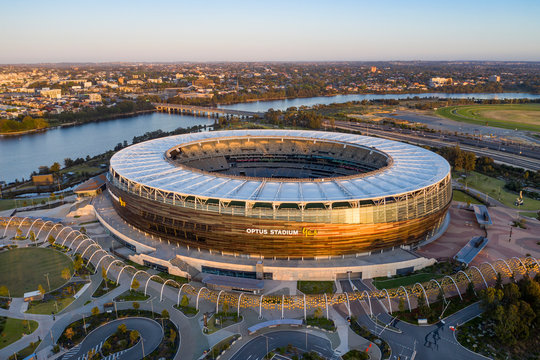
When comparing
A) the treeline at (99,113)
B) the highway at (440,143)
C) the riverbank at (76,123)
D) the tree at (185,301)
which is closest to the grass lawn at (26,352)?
the tree at (185,301)

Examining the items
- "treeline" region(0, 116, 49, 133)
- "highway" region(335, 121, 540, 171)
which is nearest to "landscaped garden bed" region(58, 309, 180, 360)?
"highway" region(335, 121, 540, 171)

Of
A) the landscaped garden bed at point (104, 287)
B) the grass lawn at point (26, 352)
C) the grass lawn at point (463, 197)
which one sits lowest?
the grass lawn at point (26, 352)

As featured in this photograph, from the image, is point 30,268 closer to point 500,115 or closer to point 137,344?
point 137,344

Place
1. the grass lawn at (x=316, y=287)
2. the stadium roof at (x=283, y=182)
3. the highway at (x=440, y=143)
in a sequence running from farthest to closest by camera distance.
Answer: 1. the highway at (x=440, y=143)
2. the stadium roof at (x=283, y=182)
3. the grass lawn at (x=316, y=287)

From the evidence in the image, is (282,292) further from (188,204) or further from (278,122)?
(278,122)

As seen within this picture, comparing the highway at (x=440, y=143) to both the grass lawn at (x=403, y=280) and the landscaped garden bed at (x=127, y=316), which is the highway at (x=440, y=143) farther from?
the landscaped garden bed at (x=127, y=316)

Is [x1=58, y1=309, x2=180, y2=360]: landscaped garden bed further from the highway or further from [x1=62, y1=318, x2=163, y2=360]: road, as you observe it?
the highway
